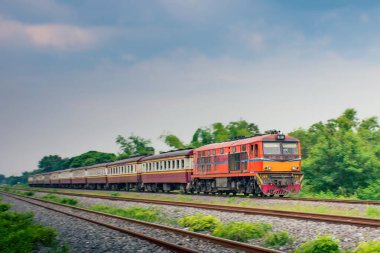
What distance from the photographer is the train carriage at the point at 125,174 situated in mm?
49134

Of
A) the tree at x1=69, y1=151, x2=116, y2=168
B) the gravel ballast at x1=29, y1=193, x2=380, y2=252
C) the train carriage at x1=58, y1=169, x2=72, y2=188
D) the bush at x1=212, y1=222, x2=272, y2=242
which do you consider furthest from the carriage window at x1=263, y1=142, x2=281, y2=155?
the tree at x1=69, y1=151, x2=116, y2=168

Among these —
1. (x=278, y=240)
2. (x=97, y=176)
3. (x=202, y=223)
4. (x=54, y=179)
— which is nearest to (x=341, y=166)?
(x=202, y=223)

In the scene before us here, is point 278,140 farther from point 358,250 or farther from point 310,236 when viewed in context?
point 358,250

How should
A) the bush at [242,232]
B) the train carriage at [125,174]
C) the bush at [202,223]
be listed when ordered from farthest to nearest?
1. the train carriage at [125,174]
2. the bush at [202,223]
3. the bush at [242,232]

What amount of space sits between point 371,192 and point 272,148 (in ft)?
21.7

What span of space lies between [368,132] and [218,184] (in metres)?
21.9

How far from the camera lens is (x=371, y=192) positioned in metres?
27.5

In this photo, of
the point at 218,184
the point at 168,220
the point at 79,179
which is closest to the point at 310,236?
the point at 168,220

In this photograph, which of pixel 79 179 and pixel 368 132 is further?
pixel 79 179

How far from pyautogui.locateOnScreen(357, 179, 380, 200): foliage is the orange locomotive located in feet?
14.2

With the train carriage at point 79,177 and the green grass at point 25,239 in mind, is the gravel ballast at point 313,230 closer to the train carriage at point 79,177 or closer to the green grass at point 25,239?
the green grass at point 25,239

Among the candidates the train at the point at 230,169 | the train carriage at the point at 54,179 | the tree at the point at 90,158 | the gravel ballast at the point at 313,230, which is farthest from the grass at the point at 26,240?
the tree at the point at 90,158

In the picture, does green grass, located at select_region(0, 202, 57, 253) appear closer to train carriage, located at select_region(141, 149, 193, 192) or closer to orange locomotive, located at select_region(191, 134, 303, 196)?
orange locomotive, located at select_region(191, 134, 303, 196)

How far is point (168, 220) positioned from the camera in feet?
59.7
